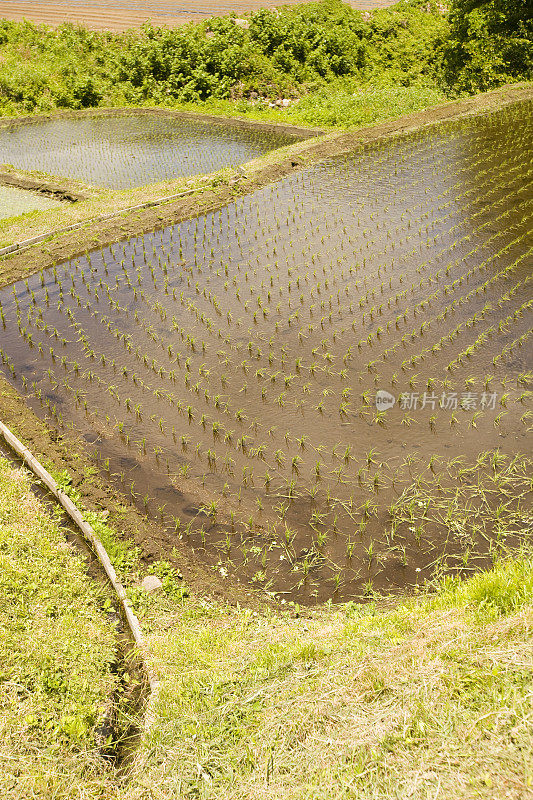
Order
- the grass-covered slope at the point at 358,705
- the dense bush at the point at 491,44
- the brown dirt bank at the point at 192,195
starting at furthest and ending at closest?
the dense bush at the point at 491,44, the brown dirt bank at the point at 192,195, the grass-covered slope at the point at 358,705

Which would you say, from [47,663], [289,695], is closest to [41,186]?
[47,663]

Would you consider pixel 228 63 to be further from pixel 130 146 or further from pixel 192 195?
pixel 192 195

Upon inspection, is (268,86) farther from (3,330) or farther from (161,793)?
(161,793)

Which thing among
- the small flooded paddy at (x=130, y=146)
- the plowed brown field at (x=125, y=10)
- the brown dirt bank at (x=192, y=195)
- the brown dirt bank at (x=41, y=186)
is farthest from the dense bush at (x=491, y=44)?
the brown dirt bank at (x=41, y=186)

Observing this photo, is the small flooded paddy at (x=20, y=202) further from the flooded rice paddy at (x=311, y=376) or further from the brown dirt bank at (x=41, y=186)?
the flooded rice paddy at (x=311, y=376)

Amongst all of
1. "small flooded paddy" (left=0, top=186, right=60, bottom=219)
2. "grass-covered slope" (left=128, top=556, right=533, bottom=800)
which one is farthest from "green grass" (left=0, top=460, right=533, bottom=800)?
"small flooded paddy" (left=0, top=186, right=60, bottom=219)

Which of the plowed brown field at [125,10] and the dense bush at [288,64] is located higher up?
the plowed brown field at [125,10]
